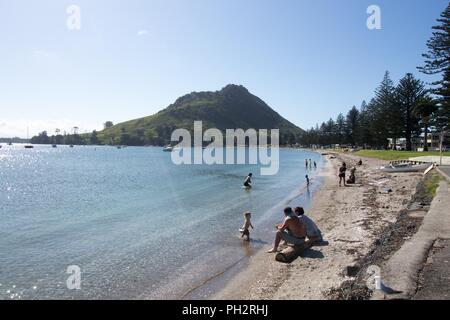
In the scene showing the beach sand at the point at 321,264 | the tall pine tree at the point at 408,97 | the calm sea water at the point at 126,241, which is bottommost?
the calm sea water at the point at 126,241

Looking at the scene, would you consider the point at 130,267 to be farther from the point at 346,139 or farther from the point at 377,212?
the point at 346,139

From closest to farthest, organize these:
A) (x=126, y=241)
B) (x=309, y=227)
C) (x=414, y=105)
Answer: (x=309, y=227)
(x=126, y=241)
(x=414, y=105)

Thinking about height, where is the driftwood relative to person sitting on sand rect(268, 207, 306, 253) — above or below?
below

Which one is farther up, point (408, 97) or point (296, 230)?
point (408, 97)

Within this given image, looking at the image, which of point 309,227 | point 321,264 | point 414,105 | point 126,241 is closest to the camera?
point 321,264

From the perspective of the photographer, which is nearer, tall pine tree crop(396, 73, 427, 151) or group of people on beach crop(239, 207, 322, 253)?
group of people on beach crop(239, 207, 322, 253)

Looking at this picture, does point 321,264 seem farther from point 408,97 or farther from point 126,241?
point 408,97

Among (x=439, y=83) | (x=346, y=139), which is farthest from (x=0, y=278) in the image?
(x=346, y=139)

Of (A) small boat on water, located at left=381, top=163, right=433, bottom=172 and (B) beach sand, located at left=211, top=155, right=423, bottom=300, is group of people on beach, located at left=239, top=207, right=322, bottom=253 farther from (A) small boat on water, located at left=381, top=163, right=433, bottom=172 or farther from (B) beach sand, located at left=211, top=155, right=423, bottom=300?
(A) small boat on water, located at left=381, top=163, right=433, bottom=172

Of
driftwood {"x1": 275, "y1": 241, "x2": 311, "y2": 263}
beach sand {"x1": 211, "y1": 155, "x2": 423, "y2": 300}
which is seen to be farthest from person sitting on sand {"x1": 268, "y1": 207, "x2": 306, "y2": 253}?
beach sand {"x1": 211, "y1": 155, "x2": 423, "y2": 300}

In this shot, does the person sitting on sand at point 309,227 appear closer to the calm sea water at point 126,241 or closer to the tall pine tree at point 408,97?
the calm sea water at point 126,241

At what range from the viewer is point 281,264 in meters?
12.2

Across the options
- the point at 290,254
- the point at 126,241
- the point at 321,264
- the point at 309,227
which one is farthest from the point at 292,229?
the point at 126,241

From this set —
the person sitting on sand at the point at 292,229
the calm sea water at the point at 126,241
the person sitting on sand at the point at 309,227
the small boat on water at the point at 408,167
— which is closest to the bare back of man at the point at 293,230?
the person sitting on sand at the point at 292,229
